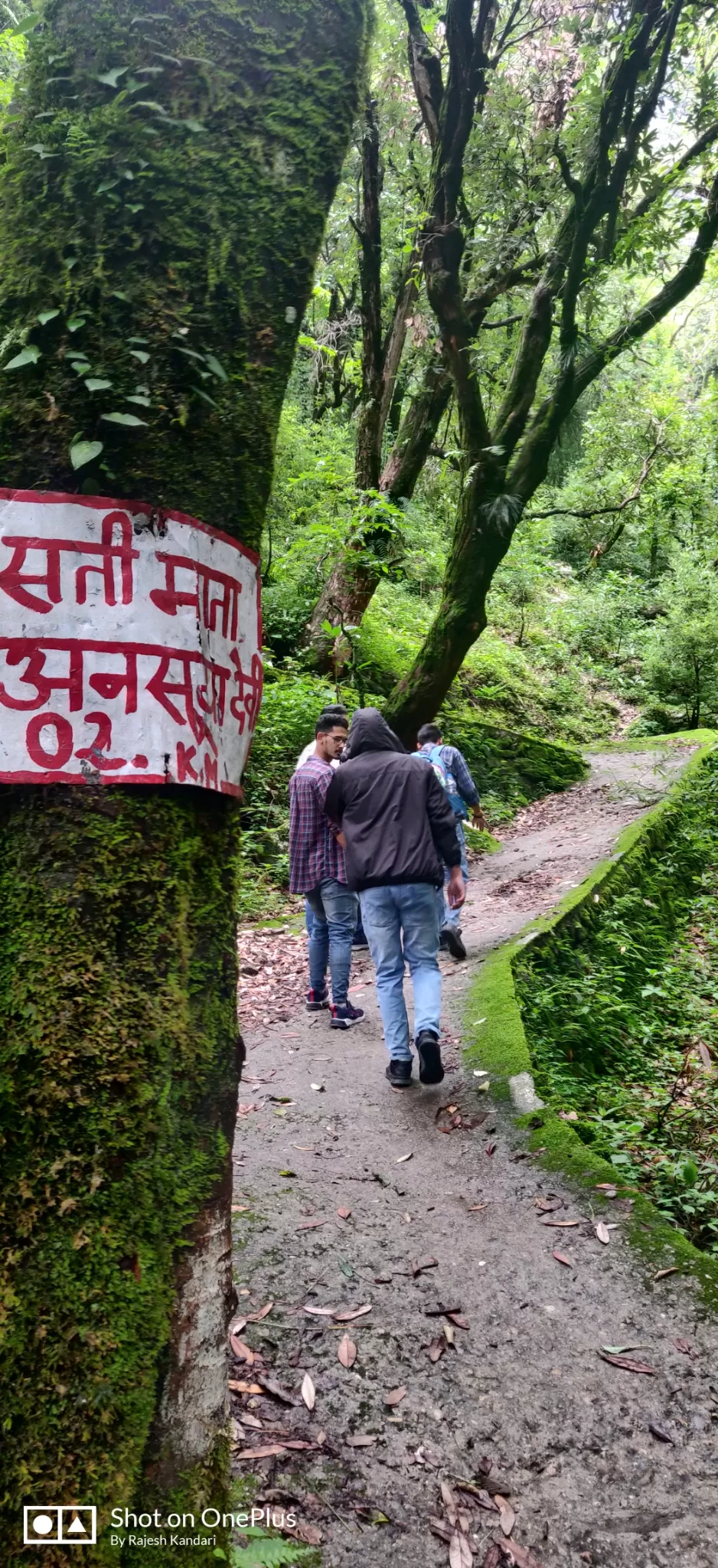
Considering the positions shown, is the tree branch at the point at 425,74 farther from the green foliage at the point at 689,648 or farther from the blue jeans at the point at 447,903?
the green foliage at the point at 689,648

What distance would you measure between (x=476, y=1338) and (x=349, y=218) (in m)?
13.4

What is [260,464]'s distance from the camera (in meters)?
1.99

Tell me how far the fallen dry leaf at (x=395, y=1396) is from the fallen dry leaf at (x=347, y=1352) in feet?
0.54

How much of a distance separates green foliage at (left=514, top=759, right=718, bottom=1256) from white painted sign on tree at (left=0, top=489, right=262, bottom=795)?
3276mm

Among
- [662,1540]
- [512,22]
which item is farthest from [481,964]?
[512,22]

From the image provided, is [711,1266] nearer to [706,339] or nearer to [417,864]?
[417,864]

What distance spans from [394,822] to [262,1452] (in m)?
3.08

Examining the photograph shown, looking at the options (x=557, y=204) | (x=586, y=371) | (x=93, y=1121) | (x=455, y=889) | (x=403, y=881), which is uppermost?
(x=557, y=204)

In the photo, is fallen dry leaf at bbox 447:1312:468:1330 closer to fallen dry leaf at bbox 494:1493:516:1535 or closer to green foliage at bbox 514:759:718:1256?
fallen dry leaf at bbox 494:1493:516:1535

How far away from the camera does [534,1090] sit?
465cm

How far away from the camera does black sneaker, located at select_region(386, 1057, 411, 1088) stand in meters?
5.02

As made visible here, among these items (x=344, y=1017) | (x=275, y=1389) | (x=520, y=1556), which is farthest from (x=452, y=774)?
(x=520, y=1556)

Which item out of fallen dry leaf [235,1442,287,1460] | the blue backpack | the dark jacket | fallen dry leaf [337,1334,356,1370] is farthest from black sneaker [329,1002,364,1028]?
fallen dry leaf [235,1442,287,1460]

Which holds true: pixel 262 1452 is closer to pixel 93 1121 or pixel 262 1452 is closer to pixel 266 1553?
pixel 266 1553
